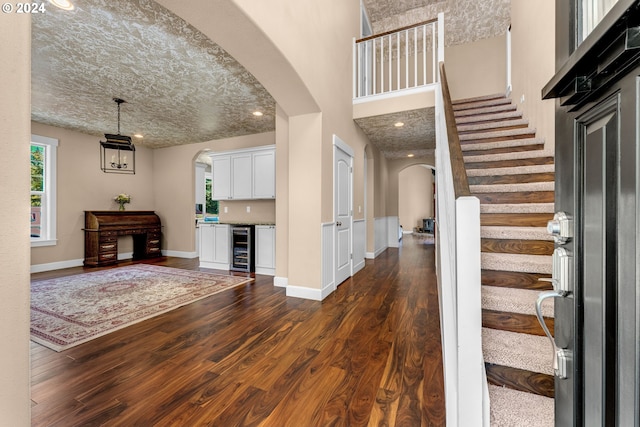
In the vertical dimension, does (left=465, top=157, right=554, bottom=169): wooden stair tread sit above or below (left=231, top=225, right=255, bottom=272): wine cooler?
above

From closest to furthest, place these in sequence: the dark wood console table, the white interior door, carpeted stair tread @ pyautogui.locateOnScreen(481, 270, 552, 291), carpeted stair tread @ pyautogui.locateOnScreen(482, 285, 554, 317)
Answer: carpeted stair tread @ pyautogui.locateOnScreen(482, 285, 554, 317), carpeted stair tread @ pyautogui.locateOnScreen(481, 270, 552, 291), the white interior door, the dark wood console table

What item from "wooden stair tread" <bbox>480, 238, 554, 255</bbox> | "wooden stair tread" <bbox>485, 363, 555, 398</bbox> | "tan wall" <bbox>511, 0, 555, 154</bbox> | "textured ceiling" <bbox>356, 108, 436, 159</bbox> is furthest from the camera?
"textured ceiling" <bbox>356, 108, 436, 159</bbox>

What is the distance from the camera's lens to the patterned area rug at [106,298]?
2480mm

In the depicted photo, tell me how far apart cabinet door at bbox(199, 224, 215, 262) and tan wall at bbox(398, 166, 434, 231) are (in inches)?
334

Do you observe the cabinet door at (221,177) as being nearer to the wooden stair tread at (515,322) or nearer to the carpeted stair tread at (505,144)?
the carpeted stair tread at (505,144)

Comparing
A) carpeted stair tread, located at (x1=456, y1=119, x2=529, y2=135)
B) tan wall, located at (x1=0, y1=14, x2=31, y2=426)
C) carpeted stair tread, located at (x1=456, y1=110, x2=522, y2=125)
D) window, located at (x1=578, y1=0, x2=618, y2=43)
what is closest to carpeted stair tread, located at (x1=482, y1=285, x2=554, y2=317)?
window, located at (x1=578, y1=0, x2=618, y2=43)

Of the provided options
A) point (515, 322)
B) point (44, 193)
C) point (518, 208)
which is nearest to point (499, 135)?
point (518, 208)

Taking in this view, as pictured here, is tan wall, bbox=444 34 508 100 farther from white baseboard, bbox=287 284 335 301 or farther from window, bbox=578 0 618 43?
window, bbox=578 0 618 43

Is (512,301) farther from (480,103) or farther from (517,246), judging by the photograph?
(480,103)

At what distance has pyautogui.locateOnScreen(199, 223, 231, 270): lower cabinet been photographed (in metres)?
5.10

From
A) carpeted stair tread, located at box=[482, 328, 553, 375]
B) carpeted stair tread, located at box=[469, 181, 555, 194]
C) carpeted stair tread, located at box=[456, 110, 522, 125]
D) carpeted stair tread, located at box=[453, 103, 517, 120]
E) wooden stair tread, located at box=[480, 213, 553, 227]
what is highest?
carpeted stair tread, located at box=[453, 103, 517, 120]

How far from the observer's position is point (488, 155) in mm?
2967

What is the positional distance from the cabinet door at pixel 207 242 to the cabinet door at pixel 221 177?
0.65m

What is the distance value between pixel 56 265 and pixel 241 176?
3975 millimetres
